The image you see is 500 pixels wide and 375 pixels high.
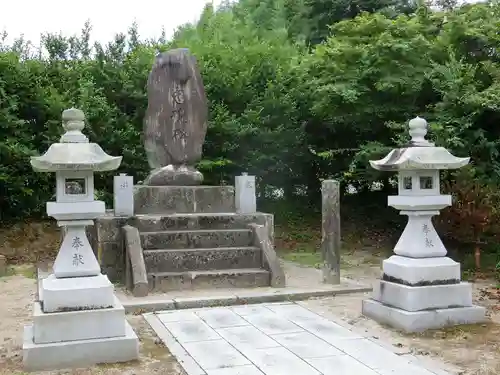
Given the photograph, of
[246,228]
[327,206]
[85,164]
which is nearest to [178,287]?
[246,228]

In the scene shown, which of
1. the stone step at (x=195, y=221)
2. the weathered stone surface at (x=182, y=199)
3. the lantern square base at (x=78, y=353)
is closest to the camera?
the lantern square base at (x=78, y=353)

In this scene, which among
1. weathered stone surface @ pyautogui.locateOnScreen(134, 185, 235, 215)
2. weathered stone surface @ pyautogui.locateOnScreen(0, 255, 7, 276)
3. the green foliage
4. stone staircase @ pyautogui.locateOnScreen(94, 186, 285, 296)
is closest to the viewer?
stone staircase @ pyautogui.locateOnScreen(94, 186, 285, 296)

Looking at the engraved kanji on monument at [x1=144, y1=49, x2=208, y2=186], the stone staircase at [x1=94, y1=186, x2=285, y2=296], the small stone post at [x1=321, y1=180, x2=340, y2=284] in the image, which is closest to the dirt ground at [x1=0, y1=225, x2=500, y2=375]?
the small stone post at [x1=321, y1=180, x2=340, y2=284]

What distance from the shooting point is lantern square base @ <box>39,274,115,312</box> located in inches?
195

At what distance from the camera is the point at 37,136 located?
479 inches

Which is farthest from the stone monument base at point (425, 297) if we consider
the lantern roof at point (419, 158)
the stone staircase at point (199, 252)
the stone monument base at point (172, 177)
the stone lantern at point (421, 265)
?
the stone monument base at point (172, 177)

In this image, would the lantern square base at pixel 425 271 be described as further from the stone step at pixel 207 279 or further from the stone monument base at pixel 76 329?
the stone monument base at pixel 76 329

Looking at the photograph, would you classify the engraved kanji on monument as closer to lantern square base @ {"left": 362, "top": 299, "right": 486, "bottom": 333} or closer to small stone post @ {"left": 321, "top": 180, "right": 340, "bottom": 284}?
small stone post @ {"left": 321, "top": 180, "right": 340, "bottom": 284}

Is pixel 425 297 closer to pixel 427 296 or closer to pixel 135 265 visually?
pixel 427 296

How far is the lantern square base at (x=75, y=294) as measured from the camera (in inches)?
195

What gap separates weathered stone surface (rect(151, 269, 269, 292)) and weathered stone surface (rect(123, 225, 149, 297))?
251 mm

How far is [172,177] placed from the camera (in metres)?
9.38

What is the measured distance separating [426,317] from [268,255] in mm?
2874

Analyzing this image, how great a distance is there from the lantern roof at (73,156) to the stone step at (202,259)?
2.96 meters
